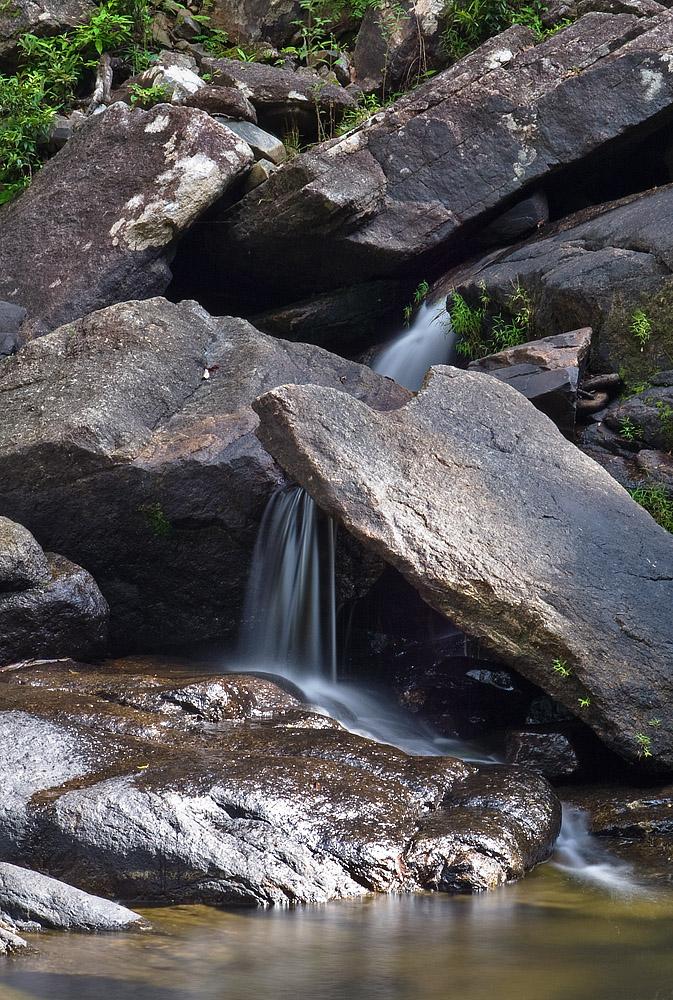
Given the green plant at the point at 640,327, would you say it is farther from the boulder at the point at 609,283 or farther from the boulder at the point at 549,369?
the boulder at the point at 549,369

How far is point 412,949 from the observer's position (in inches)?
111

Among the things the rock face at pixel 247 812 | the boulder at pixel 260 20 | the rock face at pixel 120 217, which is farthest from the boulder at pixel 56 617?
the boulder at pixel 260 20

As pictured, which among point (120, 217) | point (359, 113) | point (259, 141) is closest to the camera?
point (120, 217)

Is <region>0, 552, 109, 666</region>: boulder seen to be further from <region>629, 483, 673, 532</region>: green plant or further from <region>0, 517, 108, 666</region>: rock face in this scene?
<region>629, 483, 673, 532</region>: green plant

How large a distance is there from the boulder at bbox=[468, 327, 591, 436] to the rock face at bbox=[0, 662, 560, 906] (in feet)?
11.0

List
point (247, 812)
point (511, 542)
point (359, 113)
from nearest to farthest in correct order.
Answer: point (247, 812), point (511, 542), point (359, 113)

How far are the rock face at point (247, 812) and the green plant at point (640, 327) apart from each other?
14.1 feet

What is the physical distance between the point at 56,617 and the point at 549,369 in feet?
13.1

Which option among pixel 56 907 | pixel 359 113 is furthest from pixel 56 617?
pixel 359 113

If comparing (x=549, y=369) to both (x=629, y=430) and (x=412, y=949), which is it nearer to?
(x=629, y=430)

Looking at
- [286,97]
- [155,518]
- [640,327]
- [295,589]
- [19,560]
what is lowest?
[295,589]

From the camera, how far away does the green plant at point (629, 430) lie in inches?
274

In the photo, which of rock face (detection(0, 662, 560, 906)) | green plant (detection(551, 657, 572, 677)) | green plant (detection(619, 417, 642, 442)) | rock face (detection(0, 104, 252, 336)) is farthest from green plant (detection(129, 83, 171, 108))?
green plant (detection(551, 657, 572, 677))

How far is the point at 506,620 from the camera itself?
180 inches
